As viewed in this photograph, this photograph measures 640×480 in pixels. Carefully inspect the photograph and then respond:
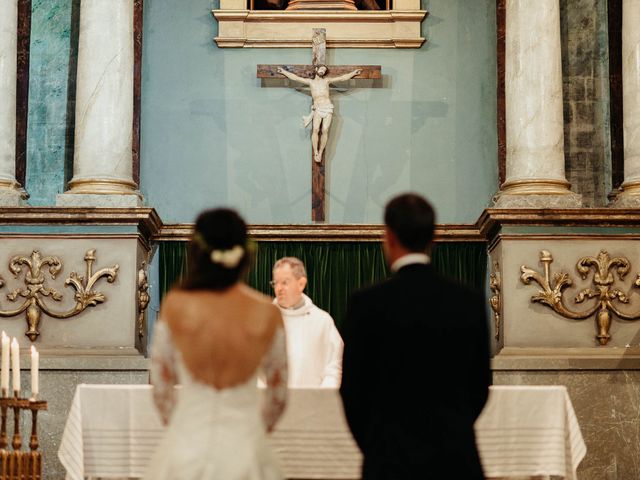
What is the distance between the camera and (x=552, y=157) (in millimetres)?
10547

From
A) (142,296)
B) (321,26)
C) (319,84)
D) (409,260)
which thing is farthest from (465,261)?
(409,260)

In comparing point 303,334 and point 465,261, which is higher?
point 465,261

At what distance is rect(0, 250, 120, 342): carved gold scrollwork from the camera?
987 cm

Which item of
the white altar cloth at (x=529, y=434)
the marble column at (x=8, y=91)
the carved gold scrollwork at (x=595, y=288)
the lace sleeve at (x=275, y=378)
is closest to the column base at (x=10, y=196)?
the marble column at (x=8, y=91)

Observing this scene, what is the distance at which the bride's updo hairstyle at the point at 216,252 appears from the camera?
14.4 ft

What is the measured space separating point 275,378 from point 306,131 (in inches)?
302

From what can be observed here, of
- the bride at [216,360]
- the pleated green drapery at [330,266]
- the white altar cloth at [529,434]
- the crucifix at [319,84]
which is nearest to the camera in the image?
the bride at [216,360]

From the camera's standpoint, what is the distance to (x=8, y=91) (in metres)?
10.9

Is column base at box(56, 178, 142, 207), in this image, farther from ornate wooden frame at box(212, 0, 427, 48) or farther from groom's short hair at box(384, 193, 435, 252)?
groom's short hair at box(384, 193, 435, 252)

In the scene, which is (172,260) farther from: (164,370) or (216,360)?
(216,360)

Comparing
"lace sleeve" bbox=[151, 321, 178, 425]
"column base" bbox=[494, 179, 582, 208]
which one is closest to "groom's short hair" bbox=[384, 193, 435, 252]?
"lace sleeve" bbox=[151, 321, 178, 425]

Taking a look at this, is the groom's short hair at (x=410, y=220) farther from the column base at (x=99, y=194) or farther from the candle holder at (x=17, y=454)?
the column base at (x=99, y=194)

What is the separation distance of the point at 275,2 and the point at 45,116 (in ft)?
8.47

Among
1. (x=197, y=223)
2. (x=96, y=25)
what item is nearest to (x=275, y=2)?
(x=96, y=25)
